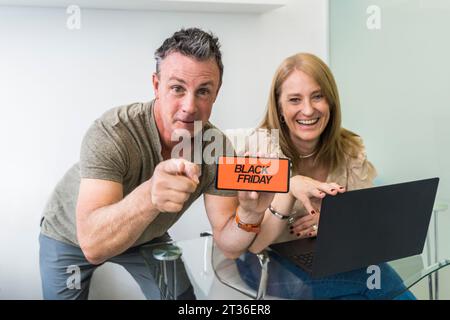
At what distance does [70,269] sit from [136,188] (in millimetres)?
371

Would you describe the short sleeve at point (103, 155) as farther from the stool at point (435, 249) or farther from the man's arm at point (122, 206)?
the stool at point (435, 249)

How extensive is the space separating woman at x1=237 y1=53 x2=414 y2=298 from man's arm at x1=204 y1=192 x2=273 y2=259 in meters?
0.05

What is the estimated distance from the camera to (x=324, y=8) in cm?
149

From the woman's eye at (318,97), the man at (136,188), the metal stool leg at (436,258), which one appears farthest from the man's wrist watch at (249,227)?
the metal stool leg at (436,258)

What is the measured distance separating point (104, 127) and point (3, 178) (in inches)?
13.5

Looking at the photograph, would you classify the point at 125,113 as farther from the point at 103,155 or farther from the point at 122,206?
the point at 122,206

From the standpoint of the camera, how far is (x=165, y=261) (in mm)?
1207

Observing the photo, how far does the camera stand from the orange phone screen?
1140 millimetres

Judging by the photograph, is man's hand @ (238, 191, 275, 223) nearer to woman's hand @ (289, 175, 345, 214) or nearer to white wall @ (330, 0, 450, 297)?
woman's hand @ (289, 175, 345, 214)

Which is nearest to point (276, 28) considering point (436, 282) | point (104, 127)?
point (104, 127)

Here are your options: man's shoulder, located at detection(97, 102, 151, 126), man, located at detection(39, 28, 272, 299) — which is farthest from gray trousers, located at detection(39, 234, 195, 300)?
man's shoulder, located at detection(97, 102, 151, 126)

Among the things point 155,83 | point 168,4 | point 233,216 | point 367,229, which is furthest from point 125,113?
point 367,229

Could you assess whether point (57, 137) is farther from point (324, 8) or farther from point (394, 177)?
point (394, 177)

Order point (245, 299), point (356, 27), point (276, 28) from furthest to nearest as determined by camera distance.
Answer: point (356, 27), point (276, 28), point (245, 299)
